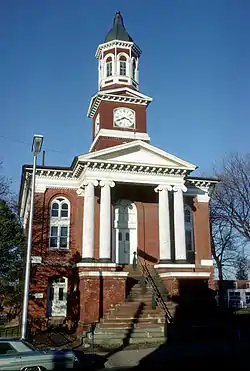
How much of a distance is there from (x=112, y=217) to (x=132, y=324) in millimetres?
9109

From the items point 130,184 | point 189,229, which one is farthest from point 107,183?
point 189,229

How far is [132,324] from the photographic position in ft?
63.0

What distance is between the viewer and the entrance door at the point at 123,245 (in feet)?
88.2

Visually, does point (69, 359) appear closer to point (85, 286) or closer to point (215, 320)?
point (85, 286)

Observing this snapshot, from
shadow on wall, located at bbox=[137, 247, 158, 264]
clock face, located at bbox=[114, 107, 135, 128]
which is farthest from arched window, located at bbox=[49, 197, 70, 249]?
clock face, located at bbox=[114, 107, 135, 128]

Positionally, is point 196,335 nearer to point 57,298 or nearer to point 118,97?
point 57,298

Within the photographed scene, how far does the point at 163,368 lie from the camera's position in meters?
13.2

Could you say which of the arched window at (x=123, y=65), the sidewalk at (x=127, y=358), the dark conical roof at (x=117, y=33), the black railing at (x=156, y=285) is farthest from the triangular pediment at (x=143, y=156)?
the sidewalk at (x=127, y=358)

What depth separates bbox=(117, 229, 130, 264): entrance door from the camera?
88.2 feet

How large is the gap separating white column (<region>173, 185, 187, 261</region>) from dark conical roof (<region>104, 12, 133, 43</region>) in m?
14.3

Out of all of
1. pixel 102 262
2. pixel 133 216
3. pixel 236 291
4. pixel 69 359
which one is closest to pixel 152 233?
pixel 133 216

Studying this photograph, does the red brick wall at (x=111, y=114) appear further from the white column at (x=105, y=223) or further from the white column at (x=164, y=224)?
the white column at (x=105, y=223)

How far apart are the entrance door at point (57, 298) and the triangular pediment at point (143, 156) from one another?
8498 millimetres

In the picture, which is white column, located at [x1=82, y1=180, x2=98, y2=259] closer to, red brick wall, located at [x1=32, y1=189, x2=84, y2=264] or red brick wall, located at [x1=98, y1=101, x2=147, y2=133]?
red brick wall, located at [x1=32, y1=189, x2=84, y2=264]
